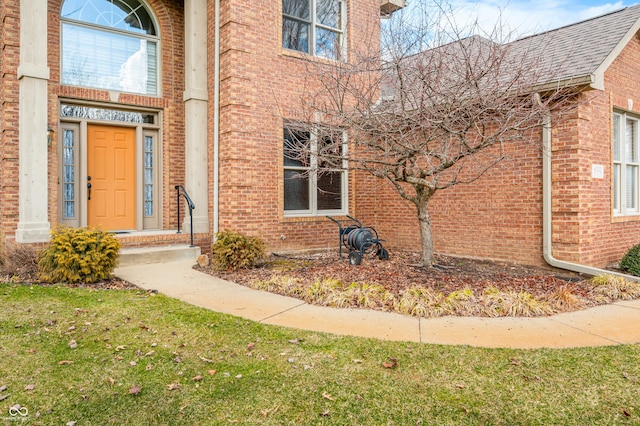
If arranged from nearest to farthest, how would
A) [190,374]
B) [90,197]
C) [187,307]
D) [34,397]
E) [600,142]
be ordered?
1. [34,397]
2. [190,374]
3. [187,307]
4. [600,142]
5. [90,197]

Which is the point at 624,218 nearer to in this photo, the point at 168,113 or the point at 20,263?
the point at 168,113

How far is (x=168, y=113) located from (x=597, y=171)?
26.0 feet

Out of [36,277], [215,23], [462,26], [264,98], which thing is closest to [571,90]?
[462,26]

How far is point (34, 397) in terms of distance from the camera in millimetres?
3012

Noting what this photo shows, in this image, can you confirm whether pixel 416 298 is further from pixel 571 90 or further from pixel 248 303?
pixel 571 90

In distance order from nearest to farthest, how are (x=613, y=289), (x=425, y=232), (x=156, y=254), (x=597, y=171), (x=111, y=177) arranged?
(x=613, y=289) < (x=425, y=232) < (x=597, y=171) < (x=156, y=254) < (x=111, y=177)

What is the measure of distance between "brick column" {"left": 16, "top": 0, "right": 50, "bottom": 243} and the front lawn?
3.45 meters

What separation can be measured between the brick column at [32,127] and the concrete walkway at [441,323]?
2967mm

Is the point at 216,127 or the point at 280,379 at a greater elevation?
the point at 216,127

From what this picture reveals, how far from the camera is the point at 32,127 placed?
7.39 m

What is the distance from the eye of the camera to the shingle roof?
693 cm

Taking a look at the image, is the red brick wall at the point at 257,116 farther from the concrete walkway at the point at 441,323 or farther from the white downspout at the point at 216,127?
the concrete walkway at the point at 441,323

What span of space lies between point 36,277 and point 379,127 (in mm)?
5263

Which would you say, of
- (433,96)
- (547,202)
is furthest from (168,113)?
(547,202)
